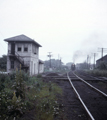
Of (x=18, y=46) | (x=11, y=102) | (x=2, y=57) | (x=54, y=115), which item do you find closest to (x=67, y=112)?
(x=54, y=115)

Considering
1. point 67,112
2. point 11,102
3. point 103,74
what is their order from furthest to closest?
1. point 103,74
2. point 67,112
3. point 11,102

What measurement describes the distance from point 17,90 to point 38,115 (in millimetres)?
1751

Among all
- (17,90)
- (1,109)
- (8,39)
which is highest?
(8,39)

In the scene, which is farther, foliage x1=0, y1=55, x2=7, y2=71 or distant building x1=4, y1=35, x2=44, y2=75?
foliage x1=0, y1=55, x2=7, y2=71

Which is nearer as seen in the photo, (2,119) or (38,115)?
(2,119)

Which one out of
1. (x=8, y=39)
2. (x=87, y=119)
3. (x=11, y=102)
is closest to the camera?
(x=87, y=119)

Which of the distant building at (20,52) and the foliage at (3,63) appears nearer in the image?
the distant building at (20,52)

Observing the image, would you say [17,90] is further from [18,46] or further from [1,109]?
[18,46]

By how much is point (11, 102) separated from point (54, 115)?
6.18 feet

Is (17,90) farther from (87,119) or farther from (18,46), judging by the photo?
(18,46)

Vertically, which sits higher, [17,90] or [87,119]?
[17,90]

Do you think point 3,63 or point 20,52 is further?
point 3,63

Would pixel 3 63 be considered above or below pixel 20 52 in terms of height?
below

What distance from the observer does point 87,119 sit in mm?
4422
